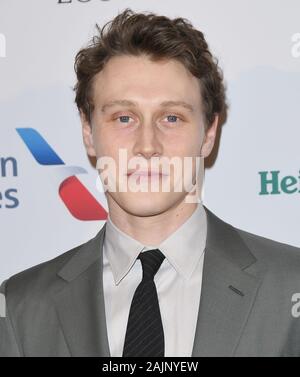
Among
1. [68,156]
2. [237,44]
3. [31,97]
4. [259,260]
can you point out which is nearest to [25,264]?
[68,156]

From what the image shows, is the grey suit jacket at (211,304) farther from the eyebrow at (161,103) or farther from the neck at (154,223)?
the eyebrow at (161,103)

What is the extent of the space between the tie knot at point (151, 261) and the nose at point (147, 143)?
0.26 meters

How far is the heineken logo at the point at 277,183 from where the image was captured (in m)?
1.82

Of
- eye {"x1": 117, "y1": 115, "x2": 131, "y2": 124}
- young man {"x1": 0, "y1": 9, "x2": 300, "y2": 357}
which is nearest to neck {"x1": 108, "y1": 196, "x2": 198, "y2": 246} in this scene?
Answer: young man {"x1": 0, "y1": 9, "x2": 300, "y2": 357}

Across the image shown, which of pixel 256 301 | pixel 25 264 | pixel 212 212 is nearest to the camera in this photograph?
pixel 256 301

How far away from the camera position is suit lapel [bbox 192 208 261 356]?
4.78 feet

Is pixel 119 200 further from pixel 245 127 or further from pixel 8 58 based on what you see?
pixel 8 58

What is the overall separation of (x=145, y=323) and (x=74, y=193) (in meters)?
0.57

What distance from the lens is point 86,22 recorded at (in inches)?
76.1

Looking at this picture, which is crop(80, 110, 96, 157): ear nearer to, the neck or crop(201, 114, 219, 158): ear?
the neck

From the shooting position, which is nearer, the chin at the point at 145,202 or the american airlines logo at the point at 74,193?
the chin at the point at 145,202

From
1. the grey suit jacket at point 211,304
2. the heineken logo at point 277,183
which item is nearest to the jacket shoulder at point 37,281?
the grey suit jacket at point 211,304

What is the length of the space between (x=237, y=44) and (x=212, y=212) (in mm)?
512

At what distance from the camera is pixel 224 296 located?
1501mm
